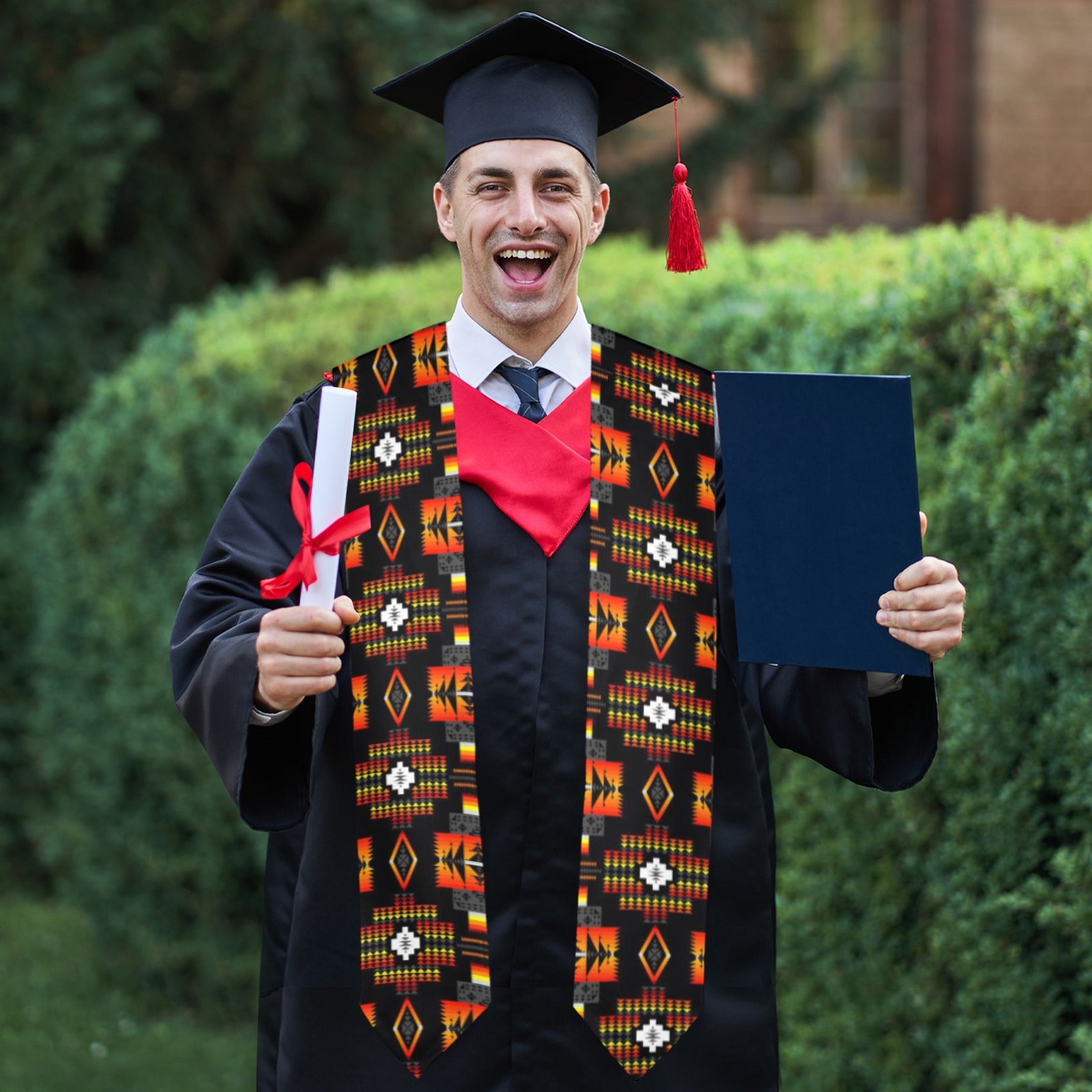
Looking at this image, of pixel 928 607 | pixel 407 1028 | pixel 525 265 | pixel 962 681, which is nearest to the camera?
pixel 928 607

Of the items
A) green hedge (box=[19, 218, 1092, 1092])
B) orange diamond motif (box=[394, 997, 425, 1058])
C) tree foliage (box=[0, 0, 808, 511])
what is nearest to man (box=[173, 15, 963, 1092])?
orange diamond motif (box=[394, 997, 425, 1058])

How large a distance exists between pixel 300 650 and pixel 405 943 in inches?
22.8

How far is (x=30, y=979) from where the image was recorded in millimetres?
6375

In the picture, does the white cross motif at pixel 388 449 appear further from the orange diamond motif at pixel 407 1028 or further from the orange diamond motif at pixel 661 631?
the orange diamond motif at pixel 407 1028

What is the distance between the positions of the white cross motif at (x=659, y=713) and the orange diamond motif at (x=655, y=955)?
0.32m

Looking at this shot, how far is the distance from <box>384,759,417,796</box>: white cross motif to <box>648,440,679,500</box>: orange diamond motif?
612 mm

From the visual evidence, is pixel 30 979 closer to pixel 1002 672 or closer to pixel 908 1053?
pixel 908 1053

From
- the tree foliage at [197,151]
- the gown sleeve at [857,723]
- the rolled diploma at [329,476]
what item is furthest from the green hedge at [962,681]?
the tree foliage at [197,151]

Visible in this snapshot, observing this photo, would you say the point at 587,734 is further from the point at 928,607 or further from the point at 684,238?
the point at 684,238

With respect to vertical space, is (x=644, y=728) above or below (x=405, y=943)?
above

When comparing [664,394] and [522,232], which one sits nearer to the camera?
[522,232]

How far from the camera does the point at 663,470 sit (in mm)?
2496

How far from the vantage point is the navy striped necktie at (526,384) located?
248cm

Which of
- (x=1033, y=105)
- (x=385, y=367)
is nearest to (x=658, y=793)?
(x=385, y=367)
